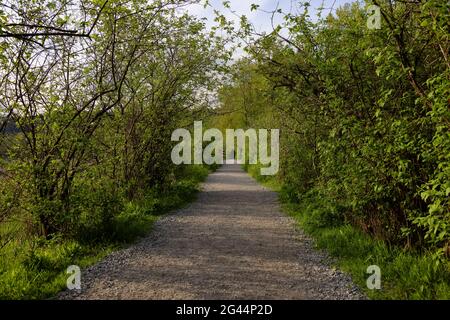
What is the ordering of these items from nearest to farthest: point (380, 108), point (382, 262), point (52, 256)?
point (382, 262) → point (380, 108) → point (52, 256)

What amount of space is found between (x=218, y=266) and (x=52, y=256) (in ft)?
8.53

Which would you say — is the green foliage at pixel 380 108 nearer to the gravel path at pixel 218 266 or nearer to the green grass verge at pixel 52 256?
the gravel path at pixel 218 266

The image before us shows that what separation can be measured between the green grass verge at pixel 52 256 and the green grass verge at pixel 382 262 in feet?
11.8

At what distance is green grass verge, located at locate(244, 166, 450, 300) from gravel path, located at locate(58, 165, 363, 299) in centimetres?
24

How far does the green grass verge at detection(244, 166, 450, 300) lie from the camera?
4395mm

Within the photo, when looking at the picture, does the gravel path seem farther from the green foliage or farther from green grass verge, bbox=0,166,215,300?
the green foliage

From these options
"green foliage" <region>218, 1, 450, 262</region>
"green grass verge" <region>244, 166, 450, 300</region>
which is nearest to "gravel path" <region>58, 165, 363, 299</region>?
"green grass verge" <region>244, 166, 450, 300</region>

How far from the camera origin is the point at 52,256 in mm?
6133

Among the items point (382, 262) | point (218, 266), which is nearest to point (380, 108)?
point (382, 262)

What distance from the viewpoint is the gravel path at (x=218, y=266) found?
4.81 m

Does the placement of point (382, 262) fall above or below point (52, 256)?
above

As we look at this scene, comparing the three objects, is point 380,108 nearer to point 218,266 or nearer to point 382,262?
point 382,262

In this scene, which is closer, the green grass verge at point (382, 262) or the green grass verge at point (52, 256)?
the green grass verge at point (382, 262)

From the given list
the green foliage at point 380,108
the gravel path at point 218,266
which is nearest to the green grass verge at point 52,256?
the gravel path at point 218,266
